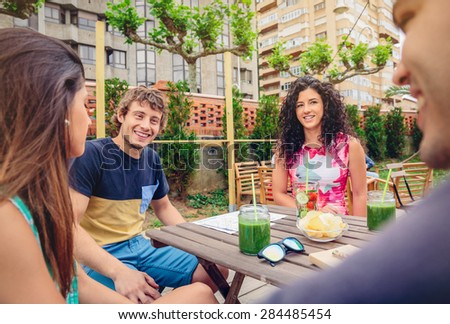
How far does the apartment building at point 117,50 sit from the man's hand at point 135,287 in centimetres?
1713

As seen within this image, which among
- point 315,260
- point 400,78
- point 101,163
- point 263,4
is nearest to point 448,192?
point 400,78

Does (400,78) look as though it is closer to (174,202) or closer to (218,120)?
(174,202)

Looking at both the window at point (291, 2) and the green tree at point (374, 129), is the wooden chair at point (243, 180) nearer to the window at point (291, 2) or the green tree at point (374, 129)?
the green tree at point (374, 129)

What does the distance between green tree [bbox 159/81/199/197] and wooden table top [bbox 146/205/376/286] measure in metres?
4.18

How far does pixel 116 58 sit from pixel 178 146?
58.3 ft

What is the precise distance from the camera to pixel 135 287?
1.25m

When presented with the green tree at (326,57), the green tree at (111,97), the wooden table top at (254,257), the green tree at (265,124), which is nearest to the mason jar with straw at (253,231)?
the wooden table top at (254,257)

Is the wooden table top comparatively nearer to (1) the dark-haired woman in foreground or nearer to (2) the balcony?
(1) the dark-haired woman in foreground

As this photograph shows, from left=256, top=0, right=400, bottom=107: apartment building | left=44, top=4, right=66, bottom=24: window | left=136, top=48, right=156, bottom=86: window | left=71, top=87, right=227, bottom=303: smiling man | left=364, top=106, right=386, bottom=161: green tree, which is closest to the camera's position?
left=71, top=87, right=227, bottom=303: smiling man

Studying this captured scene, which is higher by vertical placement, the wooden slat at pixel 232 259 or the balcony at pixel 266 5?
the balcony at pixel 266 5

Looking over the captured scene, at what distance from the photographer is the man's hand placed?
123 cm

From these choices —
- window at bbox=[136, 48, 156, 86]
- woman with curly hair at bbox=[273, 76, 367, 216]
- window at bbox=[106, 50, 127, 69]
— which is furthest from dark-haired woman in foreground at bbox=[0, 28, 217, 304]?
window at bbox=[106, 50, 127, 69]

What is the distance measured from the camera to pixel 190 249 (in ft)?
4.29

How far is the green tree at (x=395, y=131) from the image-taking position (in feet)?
37.5
